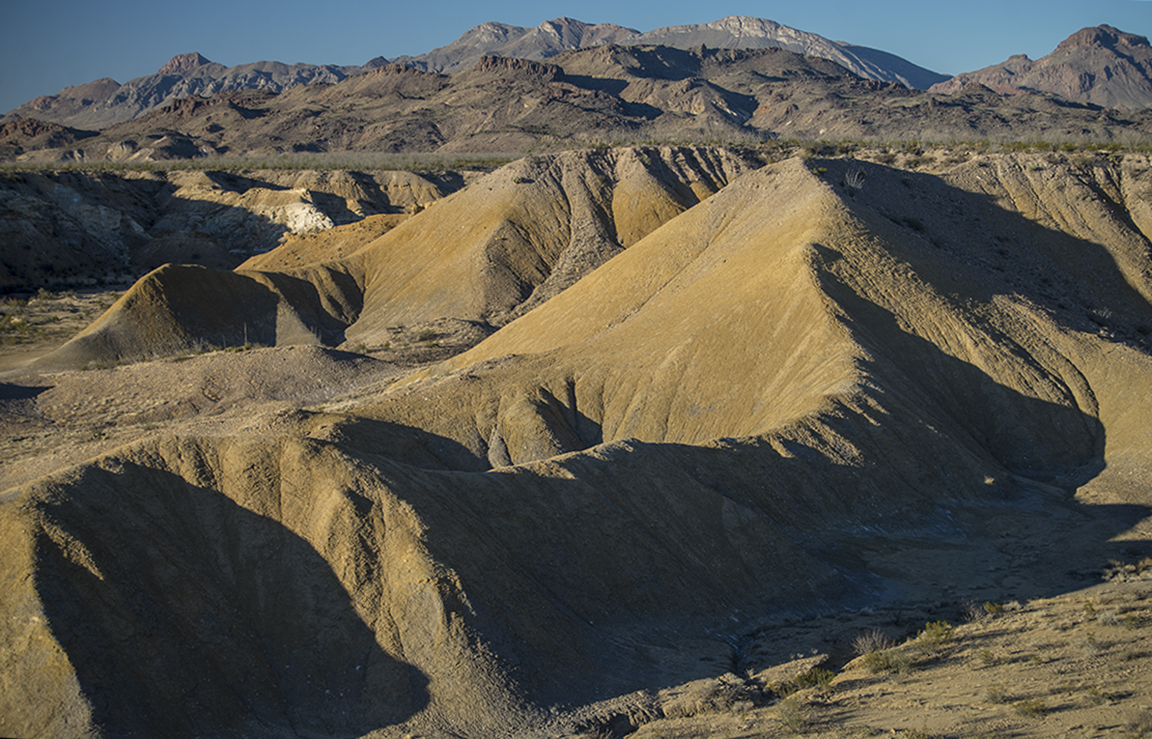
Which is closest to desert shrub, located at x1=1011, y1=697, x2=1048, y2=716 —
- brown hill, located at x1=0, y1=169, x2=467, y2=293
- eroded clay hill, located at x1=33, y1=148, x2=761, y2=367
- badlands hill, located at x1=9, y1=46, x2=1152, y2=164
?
eroded clay hill, located at x1=33, y1=148, x2=761, y2=367

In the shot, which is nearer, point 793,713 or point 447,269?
point 793,713

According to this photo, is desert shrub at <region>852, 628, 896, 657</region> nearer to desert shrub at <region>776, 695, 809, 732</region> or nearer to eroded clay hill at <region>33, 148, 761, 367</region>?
desert shrub at <region>776, 695, 809, 732</region>

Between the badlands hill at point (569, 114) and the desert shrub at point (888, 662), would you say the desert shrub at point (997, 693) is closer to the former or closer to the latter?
the desert shrub at point (888, 662)

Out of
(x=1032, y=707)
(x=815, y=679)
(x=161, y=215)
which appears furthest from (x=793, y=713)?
(x=161, y=215)

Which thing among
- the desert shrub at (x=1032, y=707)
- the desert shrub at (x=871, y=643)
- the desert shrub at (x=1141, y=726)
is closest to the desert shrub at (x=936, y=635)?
the desert shrub at (x=871, y=643)

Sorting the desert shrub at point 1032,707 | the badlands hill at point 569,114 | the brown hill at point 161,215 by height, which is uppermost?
the badlands hill at point 569,114

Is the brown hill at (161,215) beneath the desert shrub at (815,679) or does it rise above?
above

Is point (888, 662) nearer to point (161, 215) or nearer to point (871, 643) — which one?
point (871, 643)

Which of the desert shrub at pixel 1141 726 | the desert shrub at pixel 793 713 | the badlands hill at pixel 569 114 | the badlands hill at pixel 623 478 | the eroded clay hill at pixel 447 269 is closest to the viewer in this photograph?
the desert shrub at pixel 1141 726
